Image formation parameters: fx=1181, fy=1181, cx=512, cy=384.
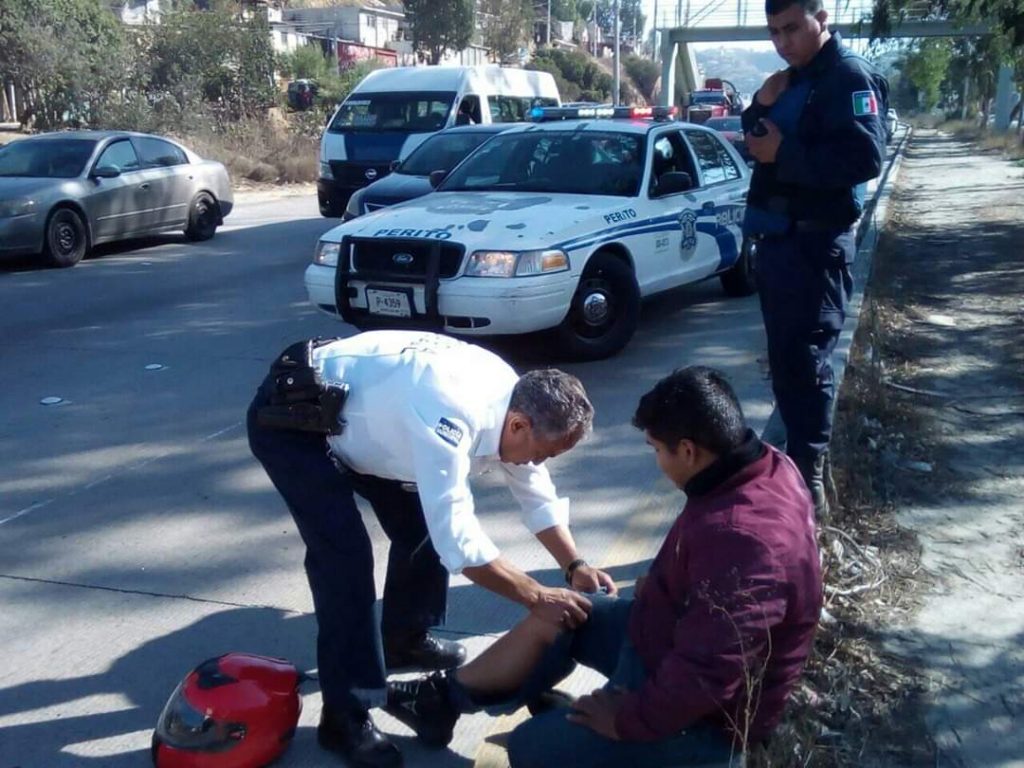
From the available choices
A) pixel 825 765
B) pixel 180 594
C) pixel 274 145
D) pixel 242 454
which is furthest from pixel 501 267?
pixel 274 145

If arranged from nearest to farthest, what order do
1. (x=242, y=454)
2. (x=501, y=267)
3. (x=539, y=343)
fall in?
(x=242, y=454), (x=501, y=267), (x=539, y=343)

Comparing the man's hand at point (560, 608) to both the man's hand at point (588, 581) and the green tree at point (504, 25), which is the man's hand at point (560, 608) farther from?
the green tree at point (504, 25)

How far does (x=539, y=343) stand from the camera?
336 inches

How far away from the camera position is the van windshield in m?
16.4

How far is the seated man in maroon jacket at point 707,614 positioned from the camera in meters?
2.67

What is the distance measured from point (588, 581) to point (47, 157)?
11.8 meters

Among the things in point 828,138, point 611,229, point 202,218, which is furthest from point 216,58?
point 828,138

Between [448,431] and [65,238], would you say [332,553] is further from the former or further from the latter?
[65,238]

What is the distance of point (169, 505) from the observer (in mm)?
5414

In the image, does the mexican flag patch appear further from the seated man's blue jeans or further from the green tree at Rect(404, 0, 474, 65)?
the green tree at Rect(404, 0, 474, 65)

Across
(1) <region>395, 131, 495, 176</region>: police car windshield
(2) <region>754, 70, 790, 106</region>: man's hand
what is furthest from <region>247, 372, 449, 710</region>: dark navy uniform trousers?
(1) <region>395, 131, 495, 176</region>: police car windshield

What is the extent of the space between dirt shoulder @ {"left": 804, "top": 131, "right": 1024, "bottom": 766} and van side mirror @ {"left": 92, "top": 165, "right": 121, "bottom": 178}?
8539 mm

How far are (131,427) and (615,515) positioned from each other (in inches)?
116

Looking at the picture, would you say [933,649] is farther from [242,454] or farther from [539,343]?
[539,343]
